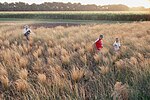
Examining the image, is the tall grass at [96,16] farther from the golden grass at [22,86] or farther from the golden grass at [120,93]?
the golden grass at [120,93]

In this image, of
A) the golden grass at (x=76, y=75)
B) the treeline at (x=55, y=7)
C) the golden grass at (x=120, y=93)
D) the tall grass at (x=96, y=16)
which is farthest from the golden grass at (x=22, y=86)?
the treeline at (x=55, y=7)

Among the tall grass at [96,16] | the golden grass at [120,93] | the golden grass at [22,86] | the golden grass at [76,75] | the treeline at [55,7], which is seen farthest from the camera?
the treeline at [55,7]

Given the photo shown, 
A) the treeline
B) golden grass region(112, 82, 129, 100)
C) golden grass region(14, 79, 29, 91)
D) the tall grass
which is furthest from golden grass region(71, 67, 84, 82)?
the treeline

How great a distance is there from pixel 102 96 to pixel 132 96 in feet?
1.85

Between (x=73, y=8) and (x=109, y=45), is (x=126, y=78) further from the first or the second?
(x=73, y=8)

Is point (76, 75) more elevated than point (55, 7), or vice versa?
point (76, 75)

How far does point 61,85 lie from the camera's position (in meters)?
6.55

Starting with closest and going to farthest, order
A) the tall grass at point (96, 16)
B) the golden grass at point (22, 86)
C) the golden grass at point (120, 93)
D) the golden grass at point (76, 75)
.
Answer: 1. the golden grass at point (120, 93)
2. the golden grass at point (22, 86)
3. the golden grass at point (76, 75)
4. the tall grass at point (96, 16)

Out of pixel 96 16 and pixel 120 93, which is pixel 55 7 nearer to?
pixel 96 16

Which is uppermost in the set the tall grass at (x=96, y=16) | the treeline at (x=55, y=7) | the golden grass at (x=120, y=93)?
the golden grass at (x=120, y=93)

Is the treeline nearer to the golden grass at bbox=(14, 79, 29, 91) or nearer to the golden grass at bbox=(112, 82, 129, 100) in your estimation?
the golden grass at bbox=(14, 79, 29, 91)

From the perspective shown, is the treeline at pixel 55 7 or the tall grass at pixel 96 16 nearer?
the tall grass at pixel 96 16

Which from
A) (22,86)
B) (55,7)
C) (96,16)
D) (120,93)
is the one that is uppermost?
(120,93)

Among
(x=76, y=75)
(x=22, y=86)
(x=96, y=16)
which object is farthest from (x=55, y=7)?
(x=22, y=86)
